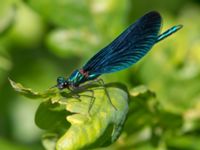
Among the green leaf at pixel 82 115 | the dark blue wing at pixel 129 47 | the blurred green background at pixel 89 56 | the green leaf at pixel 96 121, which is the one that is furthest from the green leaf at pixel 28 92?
the blurred green background at pixel 89 56

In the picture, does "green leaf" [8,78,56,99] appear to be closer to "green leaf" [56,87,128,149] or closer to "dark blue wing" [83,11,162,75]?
"green leaf" [56,87,128,149]

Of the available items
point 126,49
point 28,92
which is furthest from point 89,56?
point 28,92

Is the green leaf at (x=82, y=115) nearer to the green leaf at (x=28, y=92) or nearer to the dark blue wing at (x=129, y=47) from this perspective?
the green leaf at (x=28, y=92)

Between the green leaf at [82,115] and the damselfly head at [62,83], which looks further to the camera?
the damselfly head at [62,83]

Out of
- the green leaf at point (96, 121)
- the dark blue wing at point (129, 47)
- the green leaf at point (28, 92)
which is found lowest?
the green leaf at point (96, 121)

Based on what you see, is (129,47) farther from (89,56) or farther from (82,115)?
(89,56)
